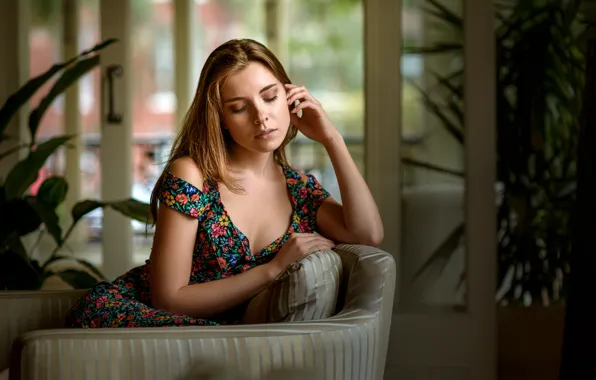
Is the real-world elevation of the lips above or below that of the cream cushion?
above

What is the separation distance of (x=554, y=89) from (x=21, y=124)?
2.16 m

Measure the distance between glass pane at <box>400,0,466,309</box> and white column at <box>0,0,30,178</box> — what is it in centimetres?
171

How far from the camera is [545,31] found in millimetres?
2320

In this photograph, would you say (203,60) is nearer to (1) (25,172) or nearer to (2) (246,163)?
(1) (25,172)

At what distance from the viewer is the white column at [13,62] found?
304 cm

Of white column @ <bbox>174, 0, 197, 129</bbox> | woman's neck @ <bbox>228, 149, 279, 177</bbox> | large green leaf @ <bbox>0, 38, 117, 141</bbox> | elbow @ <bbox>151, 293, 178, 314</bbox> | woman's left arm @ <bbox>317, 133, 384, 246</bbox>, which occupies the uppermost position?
white column @ <bbox>174, 0, 197, 129</bbox>

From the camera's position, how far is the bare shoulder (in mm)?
1294

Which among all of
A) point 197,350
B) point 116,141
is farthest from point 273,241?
point 116,141

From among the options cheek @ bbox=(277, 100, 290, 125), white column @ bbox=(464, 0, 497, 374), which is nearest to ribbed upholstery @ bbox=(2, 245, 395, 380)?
cheek @ bbox=(277, 100, 290, 125)

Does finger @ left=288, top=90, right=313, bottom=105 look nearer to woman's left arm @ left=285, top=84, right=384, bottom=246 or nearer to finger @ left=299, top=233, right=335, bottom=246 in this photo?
woman's left arm @ left=285, top=84, right=384, bottom=246

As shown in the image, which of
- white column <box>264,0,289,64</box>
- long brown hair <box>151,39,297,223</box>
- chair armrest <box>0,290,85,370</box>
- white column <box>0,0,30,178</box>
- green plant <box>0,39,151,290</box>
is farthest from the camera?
white column <box>264,0,289,64</box>

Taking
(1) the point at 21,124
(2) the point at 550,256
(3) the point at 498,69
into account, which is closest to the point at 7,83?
(1) the point at 21,124

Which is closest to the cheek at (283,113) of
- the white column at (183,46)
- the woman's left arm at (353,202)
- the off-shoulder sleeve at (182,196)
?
the woman's left arm at (353,202)

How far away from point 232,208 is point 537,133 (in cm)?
134
